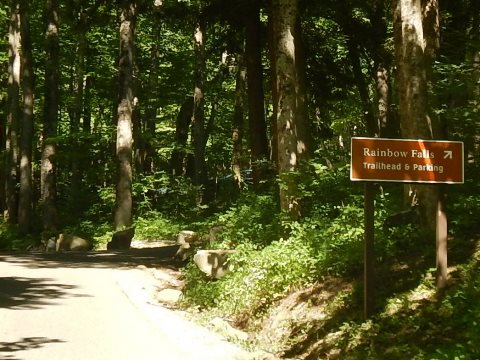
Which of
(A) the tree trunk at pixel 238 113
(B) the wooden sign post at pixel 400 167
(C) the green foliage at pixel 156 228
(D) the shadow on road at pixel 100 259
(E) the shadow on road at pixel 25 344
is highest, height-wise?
(A) the tree trunk at pixel 238 113

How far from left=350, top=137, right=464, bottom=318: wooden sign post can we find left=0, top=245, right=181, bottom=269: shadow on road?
25.6 feet

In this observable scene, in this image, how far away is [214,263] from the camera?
34.0ft

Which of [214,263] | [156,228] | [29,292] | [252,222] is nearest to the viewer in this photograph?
[214,263]

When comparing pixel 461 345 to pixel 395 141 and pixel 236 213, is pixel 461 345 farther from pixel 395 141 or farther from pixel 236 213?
pixel 236 213

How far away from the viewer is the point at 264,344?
7.43 metres

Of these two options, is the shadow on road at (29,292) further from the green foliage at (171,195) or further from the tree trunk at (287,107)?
the green foliage at (171,195)

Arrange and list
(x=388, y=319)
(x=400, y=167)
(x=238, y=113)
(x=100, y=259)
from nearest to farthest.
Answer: (x=388, y=319) → (x=400, y=167) → (x=100, y=259) → (x=238, y=113)

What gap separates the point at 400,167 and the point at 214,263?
4.56 meters

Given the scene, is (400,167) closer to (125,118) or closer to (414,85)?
(414,85)

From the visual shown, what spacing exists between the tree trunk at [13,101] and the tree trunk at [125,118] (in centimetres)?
689

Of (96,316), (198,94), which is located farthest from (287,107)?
(198,94)

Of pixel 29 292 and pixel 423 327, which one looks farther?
pixel 29 292

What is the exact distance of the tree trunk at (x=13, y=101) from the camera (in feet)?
85.1

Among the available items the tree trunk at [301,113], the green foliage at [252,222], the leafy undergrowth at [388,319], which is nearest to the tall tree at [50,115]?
the tree trunk at [301,113]
